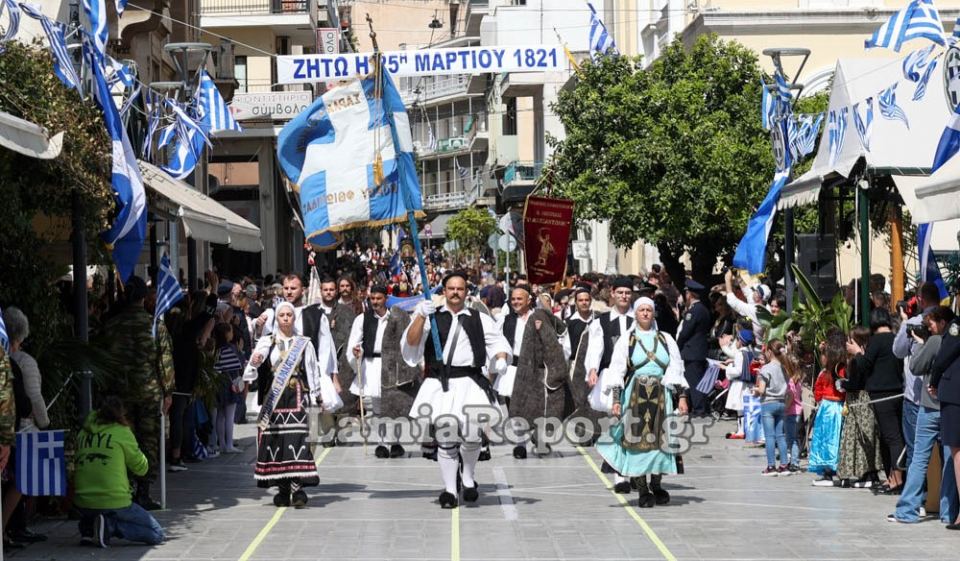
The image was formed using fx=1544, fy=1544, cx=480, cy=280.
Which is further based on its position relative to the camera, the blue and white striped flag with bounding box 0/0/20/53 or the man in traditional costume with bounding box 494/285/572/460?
the man in traditional costume with bounding box 494/285/572/460

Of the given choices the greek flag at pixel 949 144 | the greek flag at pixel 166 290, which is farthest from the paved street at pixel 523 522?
the greek flag at pixel 949 144

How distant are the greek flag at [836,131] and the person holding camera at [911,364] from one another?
3952 millimetres

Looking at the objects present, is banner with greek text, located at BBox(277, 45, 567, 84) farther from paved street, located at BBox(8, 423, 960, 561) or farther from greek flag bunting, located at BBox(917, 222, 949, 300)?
greek flag bunting, located at BBox(917, 222, 949, 300)

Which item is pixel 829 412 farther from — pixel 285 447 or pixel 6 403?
pixel 6 403

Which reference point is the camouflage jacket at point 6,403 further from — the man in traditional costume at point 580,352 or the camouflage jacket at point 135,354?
the man in traditional costume at point 580,352

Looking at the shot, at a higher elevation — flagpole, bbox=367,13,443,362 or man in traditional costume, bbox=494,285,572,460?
flagpole, bbox=367,13,443,362

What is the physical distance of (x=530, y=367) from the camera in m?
17.5

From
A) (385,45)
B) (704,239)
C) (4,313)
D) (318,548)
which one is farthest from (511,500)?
(385,45)

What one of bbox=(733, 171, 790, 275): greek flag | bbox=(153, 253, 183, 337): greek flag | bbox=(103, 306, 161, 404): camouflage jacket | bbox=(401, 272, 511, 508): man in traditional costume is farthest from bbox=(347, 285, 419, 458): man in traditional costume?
bbox=(733, 171, 790, 275): greek flag

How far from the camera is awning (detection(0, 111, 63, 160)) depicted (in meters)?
9.27

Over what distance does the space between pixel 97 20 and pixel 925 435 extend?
7561 millimetres

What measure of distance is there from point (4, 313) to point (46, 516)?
97.7 inches

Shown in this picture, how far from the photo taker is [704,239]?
30.0 metres

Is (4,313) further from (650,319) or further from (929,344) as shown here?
(929,344)
